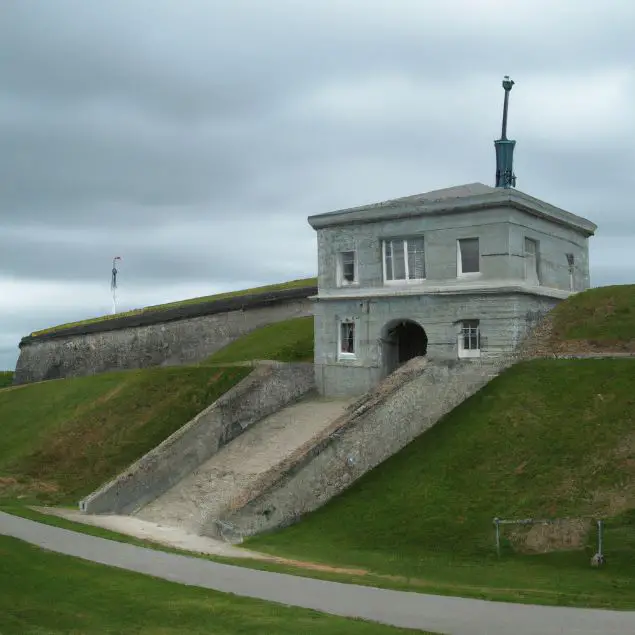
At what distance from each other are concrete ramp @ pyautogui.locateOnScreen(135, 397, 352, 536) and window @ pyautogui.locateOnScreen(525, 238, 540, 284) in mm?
7927

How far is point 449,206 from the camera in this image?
1192 inches

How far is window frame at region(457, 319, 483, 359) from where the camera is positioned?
97.5 ft

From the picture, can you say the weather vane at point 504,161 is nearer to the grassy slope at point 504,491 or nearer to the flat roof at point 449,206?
the flat roof at point 449,206

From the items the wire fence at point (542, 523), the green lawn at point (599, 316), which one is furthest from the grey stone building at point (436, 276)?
the wire fence at point (542, 523)

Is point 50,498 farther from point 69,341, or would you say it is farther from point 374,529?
point 69,341

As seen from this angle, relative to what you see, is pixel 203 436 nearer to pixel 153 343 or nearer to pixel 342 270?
pixel 342 270

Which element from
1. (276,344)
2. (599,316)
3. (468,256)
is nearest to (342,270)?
(468,256)

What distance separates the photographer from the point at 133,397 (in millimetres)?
34812

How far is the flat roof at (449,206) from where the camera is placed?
2956 cm

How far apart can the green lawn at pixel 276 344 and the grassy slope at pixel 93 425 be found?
628cm

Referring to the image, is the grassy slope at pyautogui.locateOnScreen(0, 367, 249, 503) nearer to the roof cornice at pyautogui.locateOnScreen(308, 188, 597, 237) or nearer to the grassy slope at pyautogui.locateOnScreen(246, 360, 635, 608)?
the roof cornice at pyautogui.locateOnScreen(308, 188, 597, 237)

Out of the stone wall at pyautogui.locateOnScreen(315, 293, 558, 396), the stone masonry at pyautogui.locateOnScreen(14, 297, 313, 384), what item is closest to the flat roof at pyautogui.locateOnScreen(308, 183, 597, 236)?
the stone wall at pyautogui.locateOnScreen(315, 293, 558, 396)

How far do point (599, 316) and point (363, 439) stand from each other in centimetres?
1012

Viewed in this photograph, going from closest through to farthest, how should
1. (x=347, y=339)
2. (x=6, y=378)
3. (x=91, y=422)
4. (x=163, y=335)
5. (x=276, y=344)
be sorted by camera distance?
(x=347, y=339) → (x=91, y=422) → (x=276, y=344) → (x=163, y=335) → (x=6, y=378)
